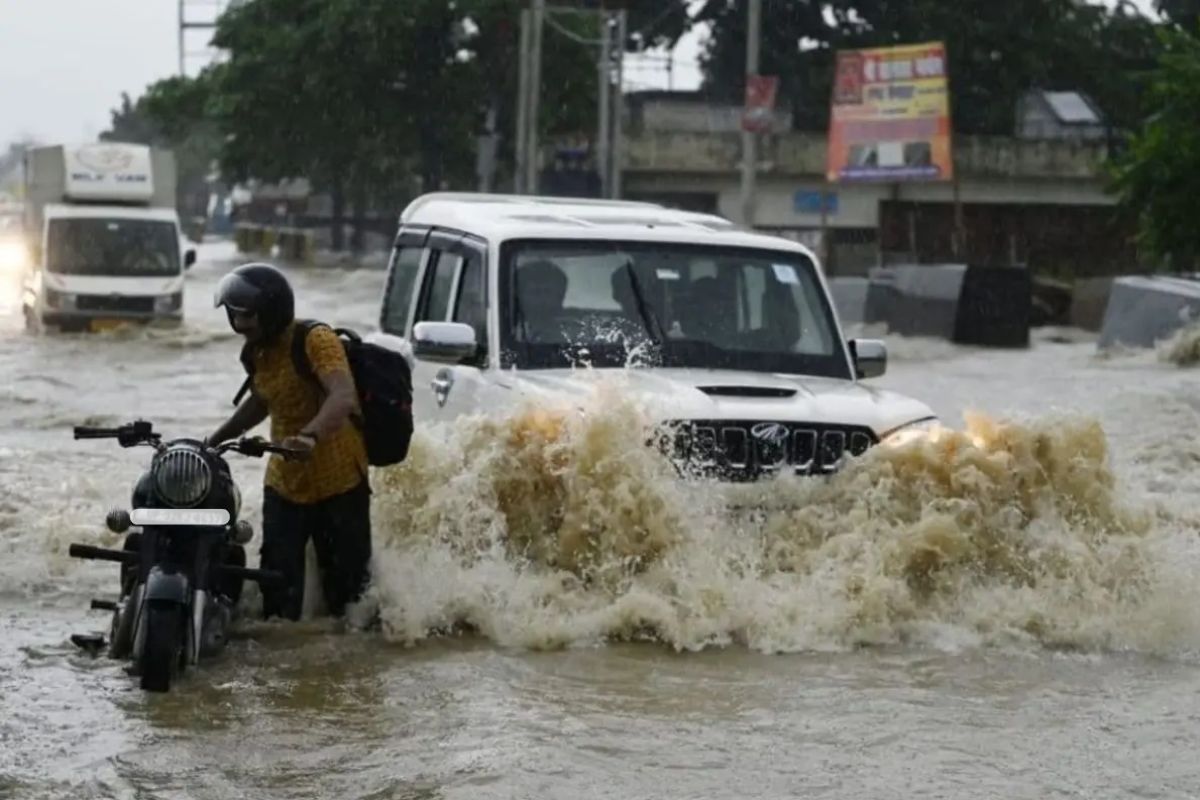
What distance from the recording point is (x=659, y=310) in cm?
995

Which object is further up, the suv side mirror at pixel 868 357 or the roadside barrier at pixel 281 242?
the suv side mirror at pixel 868 357

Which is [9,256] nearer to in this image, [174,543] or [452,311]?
[452,311]

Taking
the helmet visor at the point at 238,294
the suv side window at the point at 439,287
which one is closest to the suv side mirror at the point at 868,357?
the suv side window at the point at 439,287

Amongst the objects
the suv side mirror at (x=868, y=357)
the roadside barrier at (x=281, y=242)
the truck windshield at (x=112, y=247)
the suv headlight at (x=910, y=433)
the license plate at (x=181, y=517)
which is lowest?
the roadside barrier at (x=281, y=242)

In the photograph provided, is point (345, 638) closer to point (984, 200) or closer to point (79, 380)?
point (79, 380)

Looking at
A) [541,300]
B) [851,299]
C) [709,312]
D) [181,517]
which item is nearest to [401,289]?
[541,300]

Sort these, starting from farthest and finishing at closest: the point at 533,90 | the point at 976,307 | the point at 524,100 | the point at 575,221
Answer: the point at 524,100 < the point at 533,90 < the point at 976,307 < the point at 575,221

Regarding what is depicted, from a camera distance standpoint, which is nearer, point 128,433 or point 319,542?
point 128,433

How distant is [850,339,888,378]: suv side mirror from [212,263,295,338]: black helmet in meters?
2.93

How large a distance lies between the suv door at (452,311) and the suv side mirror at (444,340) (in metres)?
0.30

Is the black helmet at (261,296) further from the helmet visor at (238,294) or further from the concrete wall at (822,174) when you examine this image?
the concrete wall at (822,174)

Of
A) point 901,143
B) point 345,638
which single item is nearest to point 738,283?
point 345,638

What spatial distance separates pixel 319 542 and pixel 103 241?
23457 mm

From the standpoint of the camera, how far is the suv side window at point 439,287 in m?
10.6
